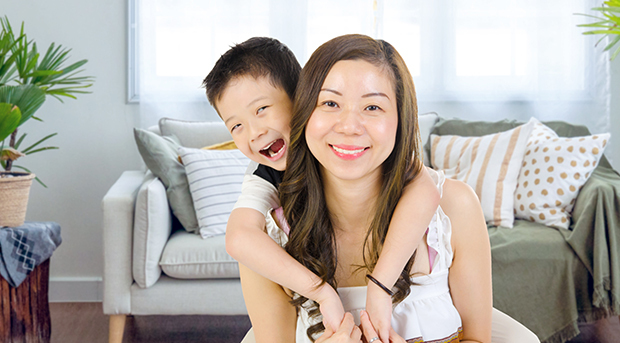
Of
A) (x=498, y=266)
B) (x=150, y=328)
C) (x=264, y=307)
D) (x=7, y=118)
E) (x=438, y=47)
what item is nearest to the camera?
(x=264, y=307)

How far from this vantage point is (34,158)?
3027mm

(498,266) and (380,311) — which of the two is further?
(498,266)

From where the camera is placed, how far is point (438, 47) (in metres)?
3.16

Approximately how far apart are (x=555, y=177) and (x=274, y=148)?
180cm

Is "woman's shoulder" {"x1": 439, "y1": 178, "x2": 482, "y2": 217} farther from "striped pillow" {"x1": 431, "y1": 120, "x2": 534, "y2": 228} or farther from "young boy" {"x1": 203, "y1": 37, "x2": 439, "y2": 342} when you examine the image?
"striped pillow" {"x1": 431, "y1": 120, "x2": 534, "y2": 228}

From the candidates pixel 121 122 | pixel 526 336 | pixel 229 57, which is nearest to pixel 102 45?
pixel 121 122

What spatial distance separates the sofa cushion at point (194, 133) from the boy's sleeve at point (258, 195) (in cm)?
177

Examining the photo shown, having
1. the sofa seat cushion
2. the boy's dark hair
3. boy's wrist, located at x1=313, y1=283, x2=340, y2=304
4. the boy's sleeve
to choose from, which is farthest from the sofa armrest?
boy's wrist, located at x1=313, y1=283, x2=340, y2=304

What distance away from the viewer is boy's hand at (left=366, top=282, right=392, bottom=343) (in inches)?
31.4

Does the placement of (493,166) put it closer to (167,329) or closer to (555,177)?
(555,177)

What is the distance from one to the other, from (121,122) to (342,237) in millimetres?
2493

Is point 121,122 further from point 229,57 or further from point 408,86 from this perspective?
point 408,86

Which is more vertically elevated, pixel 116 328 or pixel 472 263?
A: pixel 472 263

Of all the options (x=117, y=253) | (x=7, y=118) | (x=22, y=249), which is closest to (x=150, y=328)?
(x=117, y=253)
